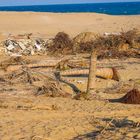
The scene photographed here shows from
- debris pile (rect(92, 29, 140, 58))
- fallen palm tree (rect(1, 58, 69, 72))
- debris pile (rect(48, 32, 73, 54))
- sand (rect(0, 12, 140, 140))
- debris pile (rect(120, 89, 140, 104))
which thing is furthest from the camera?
debris pile (rect(48, 32, 73, 54))

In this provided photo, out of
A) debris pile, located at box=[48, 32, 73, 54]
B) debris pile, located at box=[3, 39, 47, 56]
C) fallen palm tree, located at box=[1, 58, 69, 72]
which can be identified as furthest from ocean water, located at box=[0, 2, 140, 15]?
fallen palm tree, located at box=[1, 58, 69, 72]

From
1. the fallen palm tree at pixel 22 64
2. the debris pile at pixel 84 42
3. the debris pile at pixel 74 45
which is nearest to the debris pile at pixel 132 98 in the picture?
the fallen palm tree at pixel 22 64

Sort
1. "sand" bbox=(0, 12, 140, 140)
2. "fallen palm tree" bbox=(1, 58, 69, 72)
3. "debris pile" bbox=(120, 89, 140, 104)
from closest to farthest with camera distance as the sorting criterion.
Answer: "sand" bbox=(0, 12, 140, 140) < "debris pile" bbox=(120, 89, 140, 104) < "fallen palm tree" bbox=(1, 58, 69, 72)

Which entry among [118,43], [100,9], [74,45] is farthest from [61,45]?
[100,9]

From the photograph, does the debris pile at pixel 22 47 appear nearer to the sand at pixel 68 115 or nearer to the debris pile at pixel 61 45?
the debris pile at pixel 61 45

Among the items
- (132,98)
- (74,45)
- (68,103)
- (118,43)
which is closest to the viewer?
(68,103)

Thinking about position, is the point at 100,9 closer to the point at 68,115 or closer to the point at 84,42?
the point at 84,42

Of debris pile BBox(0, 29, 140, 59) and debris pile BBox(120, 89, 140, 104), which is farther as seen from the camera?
debris pile BBox(0, 29, 140, 59)

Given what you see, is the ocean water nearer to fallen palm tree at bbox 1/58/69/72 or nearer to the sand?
fallen palm tree at bbox 1/58/69/72

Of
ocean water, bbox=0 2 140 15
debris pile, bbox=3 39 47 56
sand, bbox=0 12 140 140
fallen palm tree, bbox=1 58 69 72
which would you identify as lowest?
sand, bbox=0 12 140 140

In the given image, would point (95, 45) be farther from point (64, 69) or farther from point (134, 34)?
point (64, 69)

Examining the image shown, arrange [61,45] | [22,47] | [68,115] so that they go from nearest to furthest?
1. [68,115]
2. [22,47]
3. [61,45]

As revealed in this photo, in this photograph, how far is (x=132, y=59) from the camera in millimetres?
14914

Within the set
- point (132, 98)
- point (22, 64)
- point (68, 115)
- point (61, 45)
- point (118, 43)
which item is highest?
point (118, 43)
